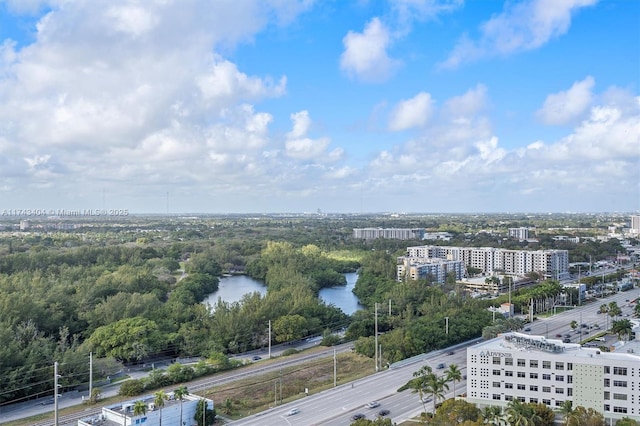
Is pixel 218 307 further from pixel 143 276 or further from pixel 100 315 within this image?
pixel 143 276

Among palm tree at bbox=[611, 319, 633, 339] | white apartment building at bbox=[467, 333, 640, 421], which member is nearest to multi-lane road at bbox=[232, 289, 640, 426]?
white apartment building at bbox=[467, 333, 640, 421]

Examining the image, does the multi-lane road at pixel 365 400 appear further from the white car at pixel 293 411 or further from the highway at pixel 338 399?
the white car at pixel 293 411

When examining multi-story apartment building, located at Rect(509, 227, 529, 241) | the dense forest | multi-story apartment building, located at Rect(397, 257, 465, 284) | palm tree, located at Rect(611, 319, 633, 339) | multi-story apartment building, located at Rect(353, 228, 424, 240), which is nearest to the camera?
the dense forest

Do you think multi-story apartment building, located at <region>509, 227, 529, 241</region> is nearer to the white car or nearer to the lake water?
the lake water

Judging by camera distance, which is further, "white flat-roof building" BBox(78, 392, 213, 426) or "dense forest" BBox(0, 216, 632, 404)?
"dense forest" BBox(0, 216, 632, 404)

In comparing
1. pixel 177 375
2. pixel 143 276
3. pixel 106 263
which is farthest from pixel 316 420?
pixel 106 263
